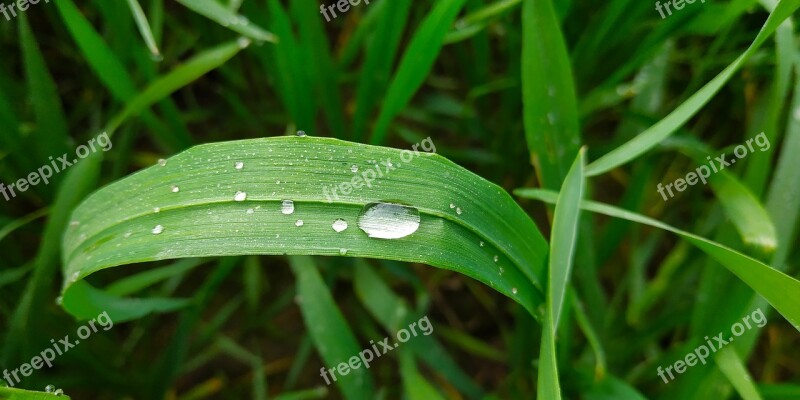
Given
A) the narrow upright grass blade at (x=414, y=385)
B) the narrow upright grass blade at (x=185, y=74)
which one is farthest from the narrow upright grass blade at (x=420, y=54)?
the narrow upright grass blade at (x=414, y=385)

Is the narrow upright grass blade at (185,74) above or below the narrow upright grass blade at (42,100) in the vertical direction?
below

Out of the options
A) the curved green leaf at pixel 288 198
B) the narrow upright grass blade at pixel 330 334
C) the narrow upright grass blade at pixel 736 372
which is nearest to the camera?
the curved green leaf at pixel 288 198

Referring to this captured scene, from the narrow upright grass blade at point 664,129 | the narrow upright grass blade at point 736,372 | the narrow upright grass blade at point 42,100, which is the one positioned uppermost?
the narrow upright grass blade at point 42,100

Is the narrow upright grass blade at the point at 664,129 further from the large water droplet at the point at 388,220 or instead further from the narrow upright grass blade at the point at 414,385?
the narrow upright grass blade at the point at 414,385

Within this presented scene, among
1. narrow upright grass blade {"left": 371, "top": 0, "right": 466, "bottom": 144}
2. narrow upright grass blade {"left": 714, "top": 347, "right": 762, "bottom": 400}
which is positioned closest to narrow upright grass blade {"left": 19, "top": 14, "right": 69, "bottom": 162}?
narrow upright grass blade {"left": 371, "top": 0, "right": 466, "bottom": 144}

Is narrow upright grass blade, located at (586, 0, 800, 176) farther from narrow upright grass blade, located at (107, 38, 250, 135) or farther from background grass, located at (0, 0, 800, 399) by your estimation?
narrow upright grass blade, located at (107, 38, 250, 135)

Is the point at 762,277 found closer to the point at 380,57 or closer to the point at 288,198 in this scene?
the point at 288,198
